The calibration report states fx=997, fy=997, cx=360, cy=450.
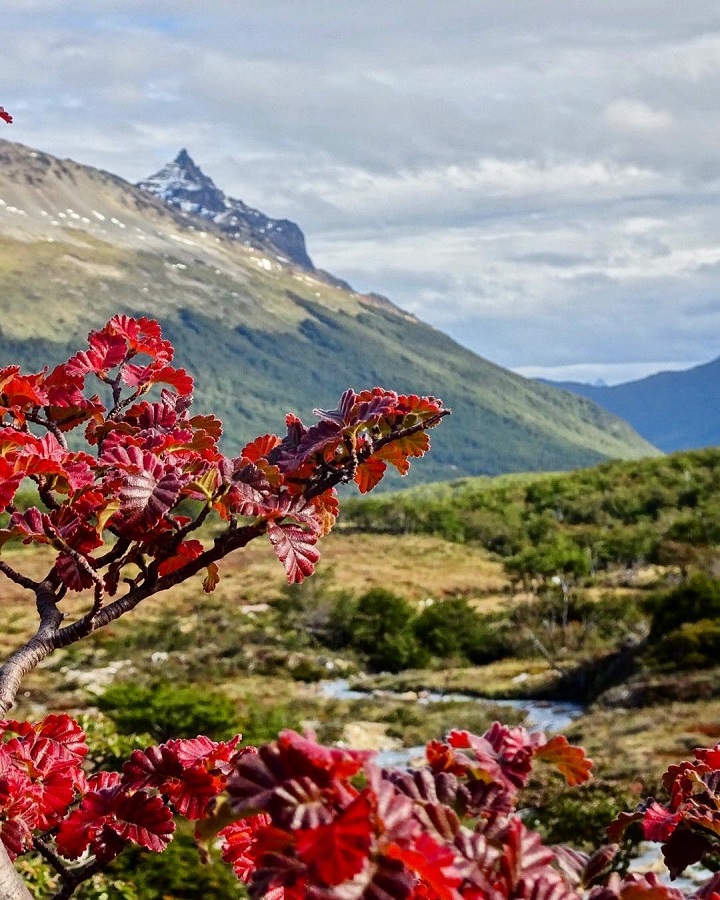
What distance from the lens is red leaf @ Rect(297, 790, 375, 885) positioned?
2.97 feet

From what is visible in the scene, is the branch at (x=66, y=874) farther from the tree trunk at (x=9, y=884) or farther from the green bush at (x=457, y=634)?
the green bush at (x=457, y=634)

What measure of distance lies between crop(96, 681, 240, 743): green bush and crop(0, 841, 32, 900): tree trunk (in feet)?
26.8

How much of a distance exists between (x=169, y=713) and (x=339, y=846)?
31.0 feet

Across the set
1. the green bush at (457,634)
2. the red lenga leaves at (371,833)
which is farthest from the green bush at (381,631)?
the red lenga leaves at (371,833)

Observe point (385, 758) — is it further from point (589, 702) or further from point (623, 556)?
point (623, 556)

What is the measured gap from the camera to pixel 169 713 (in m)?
9.89

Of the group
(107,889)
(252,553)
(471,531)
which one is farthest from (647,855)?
(471,531)

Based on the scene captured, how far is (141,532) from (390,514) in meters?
43.4

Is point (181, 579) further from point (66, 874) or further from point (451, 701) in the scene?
point (451, 701)

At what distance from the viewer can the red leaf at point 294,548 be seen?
176 centimetres

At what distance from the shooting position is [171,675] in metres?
19.9

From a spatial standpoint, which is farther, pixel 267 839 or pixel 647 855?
pixel 647 855

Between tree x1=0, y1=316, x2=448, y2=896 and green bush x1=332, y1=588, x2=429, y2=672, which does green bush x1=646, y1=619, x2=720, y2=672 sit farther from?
tree x1=0, y1=316, x2=448, y2=896

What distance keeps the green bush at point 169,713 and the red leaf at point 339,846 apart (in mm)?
8804
